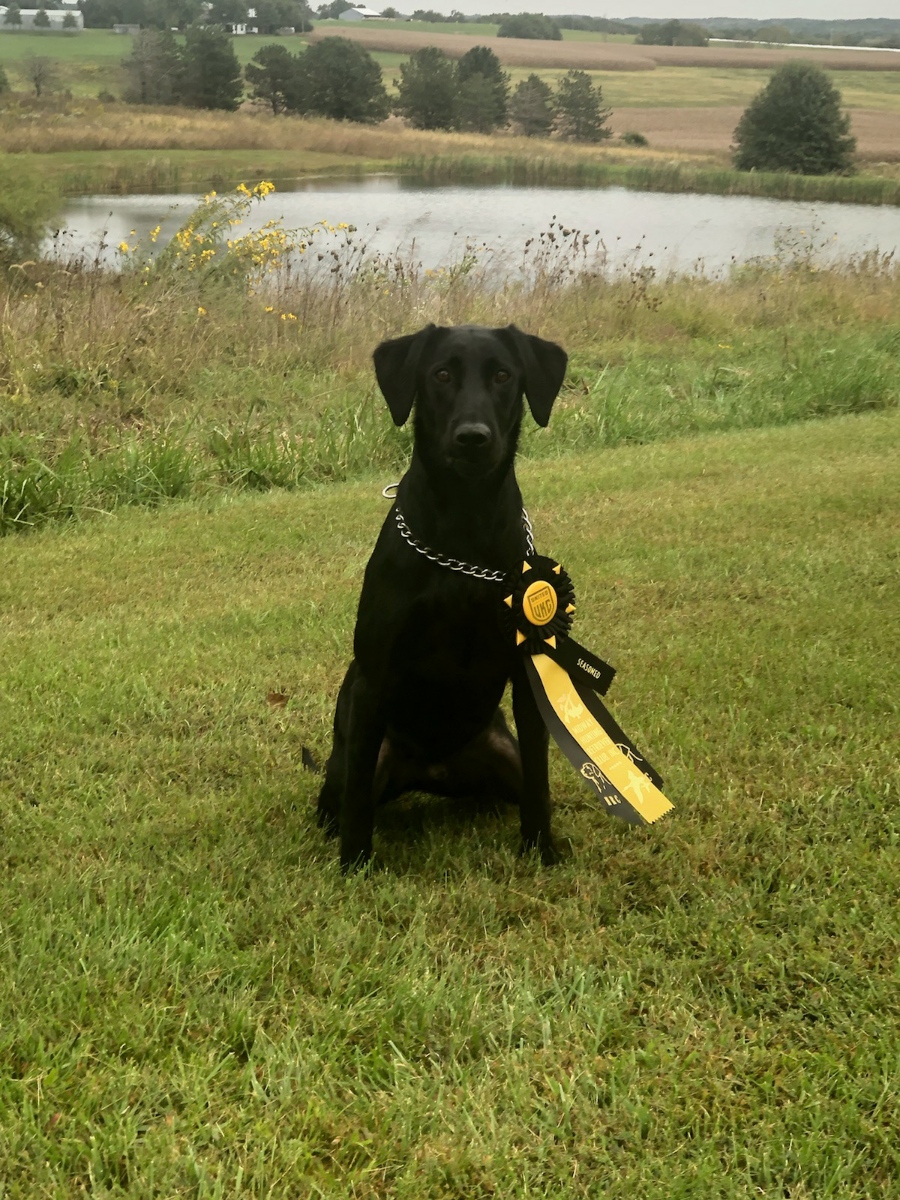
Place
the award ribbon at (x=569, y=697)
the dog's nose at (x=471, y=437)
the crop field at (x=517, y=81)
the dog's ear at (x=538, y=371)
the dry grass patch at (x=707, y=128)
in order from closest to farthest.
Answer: the dog's nose at (x=471, y=437)
the award ribbon at (x=569, y=697)
the dog's ear at (x=538, y=371)
the crop field at (x=517, y=81)
the dry grass patch at (x=707, y=128)

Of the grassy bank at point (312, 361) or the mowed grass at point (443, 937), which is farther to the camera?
the grassy bank at point (312, 361)

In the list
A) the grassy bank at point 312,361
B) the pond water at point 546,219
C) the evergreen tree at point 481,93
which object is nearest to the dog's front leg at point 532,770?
the grassy bank at point 312,361

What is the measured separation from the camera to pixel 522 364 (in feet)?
8.33

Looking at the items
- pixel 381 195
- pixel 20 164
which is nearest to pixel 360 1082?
pixel 20 164

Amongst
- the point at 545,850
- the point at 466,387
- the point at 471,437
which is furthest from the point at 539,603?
the point at 545,850

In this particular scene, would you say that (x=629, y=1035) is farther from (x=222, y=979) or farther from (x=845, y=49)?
(x=845, y=49)

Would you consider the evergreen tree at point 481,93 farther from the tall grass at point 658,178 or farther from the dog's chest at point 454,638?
the dog's chest at point 454,638

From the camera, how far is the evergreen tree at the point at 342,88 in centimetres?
3709

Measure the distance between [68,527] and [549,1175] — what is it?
4766 millimetres

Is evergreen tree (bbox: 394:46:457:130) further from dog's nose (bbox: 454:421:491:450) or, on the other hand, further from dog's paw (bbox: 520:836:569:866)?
dog's paw (bbox: 520:836:569:866)

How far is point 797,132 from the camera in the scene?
3431cm

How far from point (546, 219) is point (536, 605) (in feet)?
65.8

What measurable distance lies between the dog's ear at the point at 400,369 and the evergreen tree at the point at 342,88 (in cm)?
3791

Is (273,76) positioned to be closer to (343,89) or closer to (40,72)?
(343,89)
